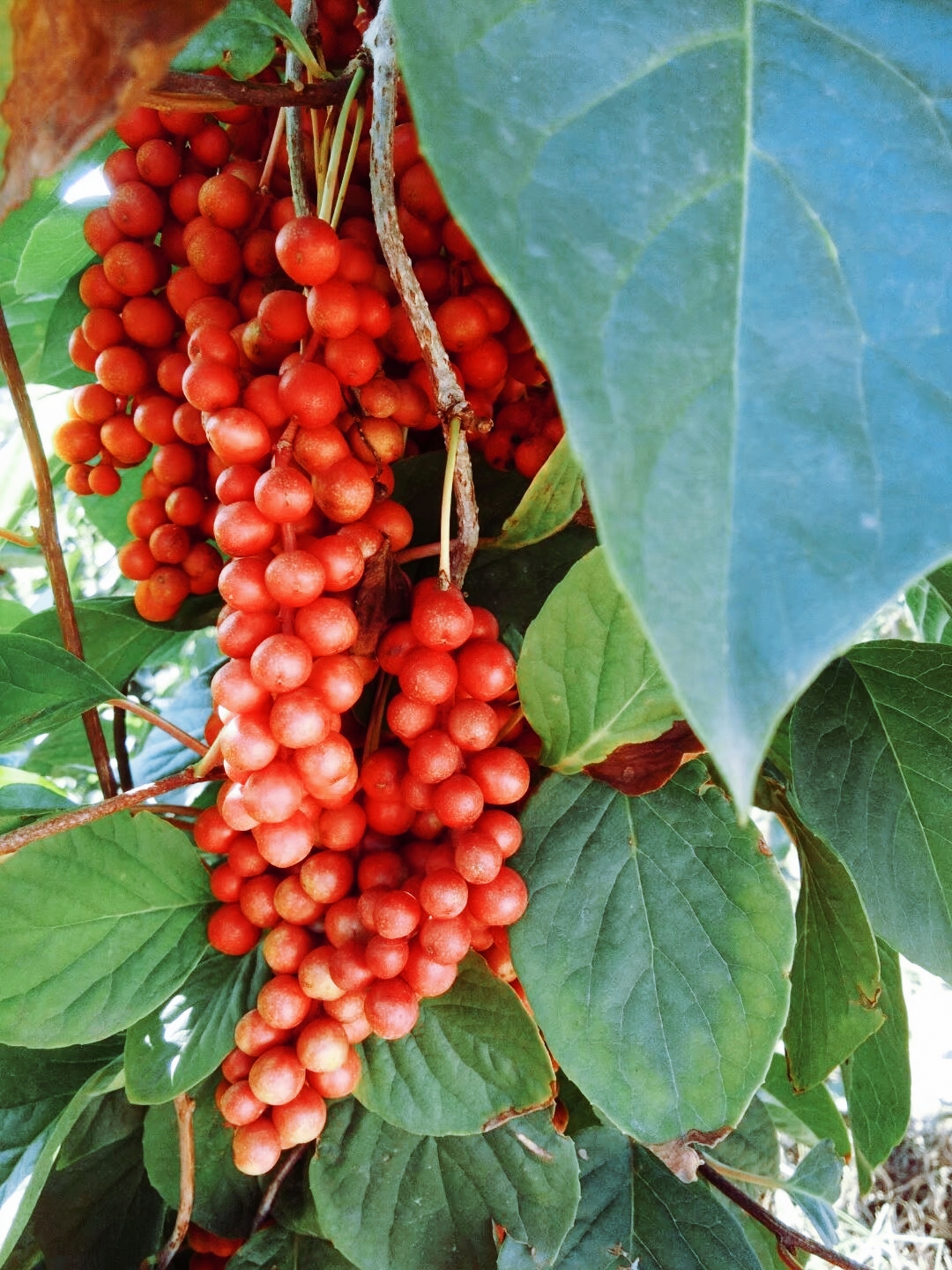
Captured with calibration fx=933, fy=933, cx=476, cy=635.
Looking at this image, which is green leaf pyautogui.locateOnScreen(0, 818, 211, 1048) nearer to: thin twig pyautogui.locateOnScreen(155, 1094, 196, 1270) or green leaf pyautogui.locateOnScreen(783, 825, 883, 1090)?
thin twig pyautogui.locateOnScreen(155, 1094, 196, 1270)

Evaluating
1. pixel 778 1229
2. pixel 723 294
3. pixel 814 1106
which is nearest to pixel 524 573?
pixel 723 294

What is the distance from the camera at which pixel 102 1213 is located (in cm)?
65

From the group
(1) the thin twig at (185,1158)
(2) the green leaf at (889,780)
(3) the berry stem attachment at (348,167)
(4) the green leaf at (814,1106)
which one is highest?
(3) the berry stem attachment at (348,167)

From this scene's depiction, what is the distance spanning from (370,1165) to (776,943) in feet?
0.87

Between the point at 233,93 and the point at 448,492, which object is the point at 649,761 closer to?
the point at 448,492

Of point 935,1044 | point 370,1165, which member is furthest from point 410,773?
point 935,1044

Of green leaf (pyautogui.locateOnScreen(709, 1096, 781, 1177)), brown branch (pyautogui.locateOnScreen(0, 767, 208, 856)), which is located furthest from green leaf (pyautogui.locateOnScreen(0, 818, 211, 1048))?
green leaf (pyautogui.locateOnScreen(709, 1096, 781, 1177))

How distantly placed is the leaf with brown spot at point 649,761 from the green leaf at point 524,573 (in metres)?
0.10

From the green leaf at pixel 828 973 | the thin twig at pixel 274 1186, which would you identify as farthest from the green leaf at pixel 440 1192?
the green leaf at pixel 828 973

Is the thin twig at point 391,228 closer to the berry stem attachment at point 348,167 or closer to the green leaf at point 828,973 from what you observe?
the berry stem attachment at point 348,167

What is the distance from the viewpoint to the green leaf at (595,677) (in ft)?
1.38

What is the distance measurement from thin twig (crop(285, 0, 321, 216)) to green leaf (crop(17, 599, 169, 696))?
11.3 inches

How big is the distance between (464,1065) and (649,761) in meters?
0.18

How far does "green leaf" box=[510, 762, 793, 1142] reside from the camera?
1.39ft
